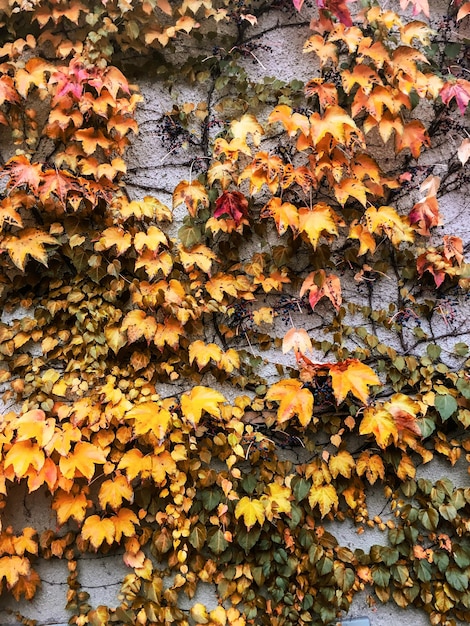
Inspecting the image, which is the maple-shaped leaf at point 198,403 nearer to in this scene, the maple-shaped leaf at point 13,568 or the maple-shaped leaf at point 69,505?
the maple-shaped leaf at point 69,505

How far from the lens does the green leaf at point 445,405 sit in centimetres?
230

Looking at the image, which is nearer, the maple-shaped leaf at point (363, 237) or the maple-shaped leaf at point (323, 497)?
the maple-shaped leaf at point (323, 497)

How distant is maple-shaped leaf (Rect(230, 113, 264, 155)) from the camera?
7.95 ft

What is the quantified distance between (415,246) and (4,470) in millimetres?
2362

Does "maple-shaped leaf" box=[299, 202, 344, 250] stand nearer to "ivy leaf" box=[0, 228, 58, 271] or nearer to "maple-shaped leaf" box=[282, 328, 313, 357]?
"maple-shaped leaf" box=[282, 328, 313, 357]

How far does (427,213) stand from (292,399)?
116 centimetres

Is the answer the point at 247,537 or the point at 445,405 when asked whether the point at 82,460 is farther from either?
the point at 445,405

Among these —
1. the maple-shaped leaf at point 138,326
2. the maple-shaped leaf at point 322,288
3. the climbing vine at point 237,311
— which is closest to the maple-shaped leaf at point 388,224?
the climbing vine at point 237,311

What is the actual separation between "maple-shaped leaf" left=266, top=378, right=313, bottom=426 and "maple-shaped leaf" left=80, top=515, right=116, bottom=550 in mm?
977

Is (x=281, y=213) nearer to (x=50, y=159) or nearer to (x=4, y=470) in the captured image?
(x=50, y=159)

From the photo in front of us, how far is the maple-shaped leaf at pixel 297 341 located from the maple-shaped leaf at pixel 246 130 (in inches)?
37.3

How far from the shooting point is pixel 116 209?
2.42 metres

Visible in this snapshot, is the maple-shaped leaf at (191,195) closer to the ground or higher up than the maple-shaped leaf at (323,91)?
closer to the ground

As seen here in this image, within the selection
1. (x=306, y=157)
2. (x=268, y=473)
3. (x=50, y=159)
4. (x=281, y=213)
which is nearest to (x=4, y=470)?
(x=268, y=473)
